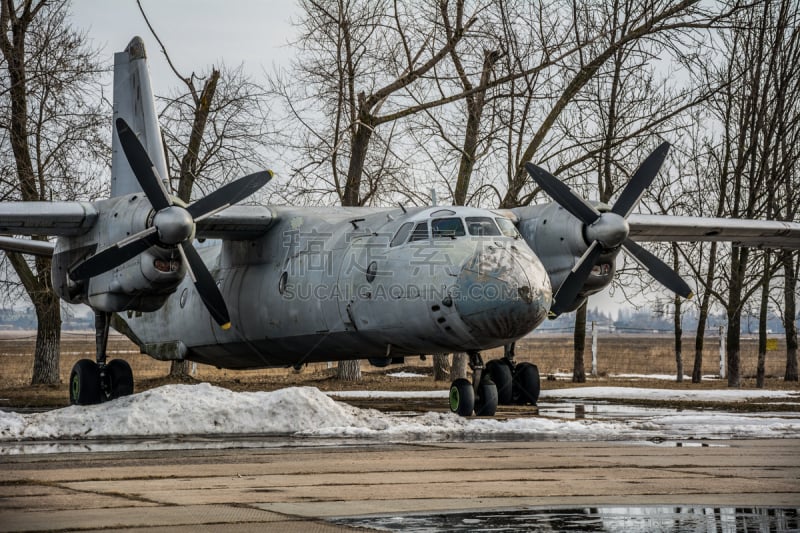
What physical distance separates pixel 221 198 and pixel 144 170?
53.3 inches

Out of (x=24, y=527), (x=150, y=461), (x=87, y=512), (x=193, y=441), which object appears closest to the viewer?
(x=24, y=527)

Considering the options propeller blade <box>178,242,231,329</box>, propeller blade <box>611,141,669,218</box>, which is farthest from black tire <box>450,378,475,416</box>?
propeller blade <box>611,141,669,218</box>

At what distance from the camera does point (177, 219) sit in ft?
52.0

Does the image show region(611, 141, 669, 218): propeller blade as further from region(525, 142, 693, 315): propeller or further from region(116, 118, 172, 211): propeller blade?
region(116, 118, 172, 211): propeller blade

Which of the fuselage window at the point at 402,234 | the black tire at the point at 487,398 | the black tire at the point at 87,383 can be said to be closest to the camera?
the fuselage window at the point at 402,234

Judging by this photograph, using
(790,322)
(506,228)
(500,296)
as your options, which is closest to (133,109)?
(506,228)

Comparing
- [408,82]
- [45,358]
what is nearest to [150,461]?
[408,82]

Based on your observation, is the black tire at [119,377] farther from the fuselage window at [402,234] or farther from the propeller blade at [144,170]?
the fuselage window at [402,234]

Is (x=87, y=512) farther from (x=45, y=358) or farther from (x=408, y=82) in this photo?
(x=45, y=358)

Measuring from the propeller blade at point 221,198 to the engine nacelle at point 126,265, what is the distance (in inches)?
32.0

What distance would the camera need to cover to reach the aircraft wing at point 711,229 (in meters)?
20.9

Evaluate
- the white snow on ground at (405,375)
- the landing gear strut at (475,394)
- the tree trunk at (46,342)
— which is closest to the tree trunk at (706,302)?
the white snow on ground at (405,375)

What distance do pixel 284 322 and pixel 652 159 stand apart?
24.3 feet

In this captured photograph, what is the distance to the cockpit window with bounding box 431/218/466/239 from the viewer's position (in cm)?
1537
